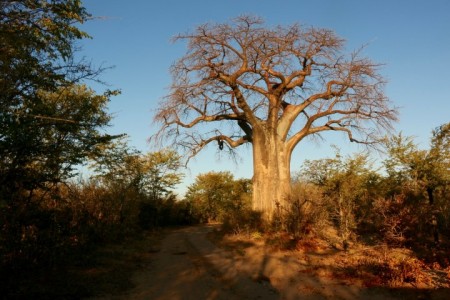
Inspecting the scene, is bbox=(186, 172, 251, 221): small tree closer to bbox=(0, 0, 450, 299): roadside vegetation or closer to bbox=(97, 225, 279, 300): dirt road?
bbox=(0, 0, 450, 299): roadside vegetation

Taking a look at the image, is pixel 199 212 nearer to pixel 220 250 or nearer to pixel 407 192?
pixel 220 250

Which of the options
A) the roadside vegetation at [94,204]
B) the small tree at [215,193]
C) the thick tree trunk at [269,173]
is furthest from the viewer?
the small tree at [215,193]

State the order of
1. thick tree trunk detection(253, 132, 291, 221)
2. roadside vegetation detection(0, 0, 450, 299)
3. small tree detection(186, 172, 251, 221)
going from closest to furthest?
roadside vegetation detection(0, 0, 450, 299)
thick tree trunk detection(253, 132, 291, 221)
small tree detection(186, 172, 251, 221)

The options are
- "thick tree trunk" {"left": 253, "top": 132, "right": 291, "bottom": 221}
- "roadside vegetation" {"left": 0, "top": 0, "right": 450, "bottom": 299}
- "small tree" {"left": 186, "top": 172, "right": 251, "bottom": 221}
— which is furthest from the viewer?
"small tree" {"left": 186, "top": 172, "right": 251, "bottom": 221}

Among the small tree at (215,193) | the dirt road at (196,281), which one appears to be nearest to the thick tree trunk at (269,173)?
the dirt road at (196,281)

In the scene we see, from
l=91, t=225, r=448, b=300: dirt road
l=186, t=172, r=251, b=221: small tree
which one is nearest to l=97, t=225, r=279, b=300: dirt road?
l=91, t=225, r=448, b=300: dirt road

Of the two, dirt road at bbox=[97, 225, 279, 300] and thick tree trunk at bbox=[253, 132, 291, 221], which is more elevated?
thick tree trunk at bbox=[253, 132, 291, 221]

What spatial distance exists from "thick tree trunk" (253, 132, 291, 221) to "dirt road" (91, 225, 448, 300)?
12.2 feet

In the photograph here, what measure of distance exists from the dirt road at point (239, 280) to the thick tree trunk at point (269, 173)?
3713 mm

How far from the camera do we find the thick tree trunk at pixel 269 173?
578 inches

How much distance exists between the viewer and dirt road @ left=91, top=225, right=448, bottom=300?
6.52 meters

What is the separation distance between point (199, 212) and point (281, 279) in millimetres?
25855

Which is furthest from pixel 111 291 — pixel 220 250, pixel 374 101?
pixel 374 101

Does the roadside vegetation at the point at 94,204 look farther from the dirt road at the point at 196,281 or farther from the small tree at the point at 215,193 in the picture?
the small tree at the point at 215,193
